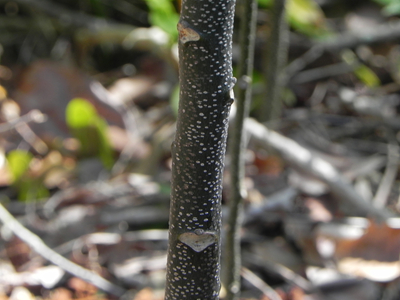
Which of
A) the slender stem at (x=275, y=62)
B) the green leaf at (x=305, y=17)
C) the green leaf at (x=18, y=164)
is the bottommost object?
the green leaf at (x=18, y=164)

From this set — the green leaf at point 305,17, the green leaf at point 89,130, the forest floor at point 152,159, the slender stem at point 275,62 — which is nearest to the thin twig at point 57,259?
the forest floor at point 152,159

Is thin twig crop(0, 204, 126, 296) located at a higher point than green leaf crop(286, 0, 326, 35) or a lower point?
lower

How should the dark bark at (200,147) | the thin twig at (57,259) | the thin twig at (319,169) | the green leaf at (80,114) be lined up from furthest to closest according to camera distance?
the green leaf at (80,114) < the thin twig at (319,169) < the thin twig at (57,259) < the dark bark at (200,147)

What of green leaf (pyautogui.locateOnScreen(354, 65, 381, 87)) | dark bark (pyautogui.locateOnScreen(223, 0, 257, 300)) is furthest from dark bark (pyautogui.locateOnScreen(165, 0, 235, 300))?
green leaf (pyautogui.locateOnScreen(354, 65, 381, 87))

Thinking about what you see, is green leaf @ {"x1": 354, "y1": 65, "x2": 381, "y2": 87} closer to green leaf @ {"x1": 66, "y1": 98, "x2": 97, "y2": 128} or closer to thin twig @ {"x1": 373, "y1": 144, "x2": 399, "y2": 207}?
thin twig @ {"x1": 373, "y1": 144, "x2": 399, "y2": 207}

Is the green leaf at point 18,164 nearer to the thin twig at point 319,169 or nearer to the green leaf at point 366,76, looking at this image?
the thin twig at point 319,169

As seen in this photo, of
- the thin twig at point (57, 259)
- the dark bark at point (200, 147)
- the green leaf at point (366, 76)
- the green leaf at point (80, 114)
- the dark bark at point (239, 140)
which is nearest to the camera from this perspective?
the dark bark at point (200, 147)

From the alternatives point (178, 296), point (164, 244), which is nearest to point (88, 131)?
point (164, 244)
